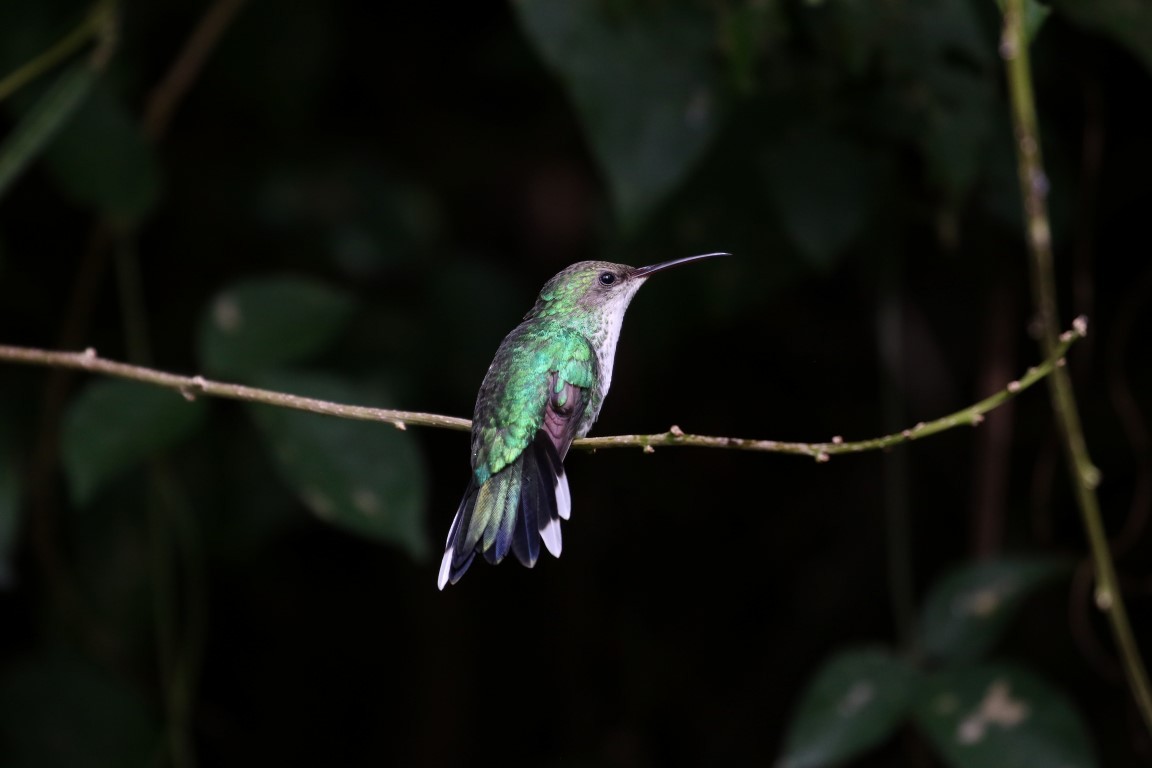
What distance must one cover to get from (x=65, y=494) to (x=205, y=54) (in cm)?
129

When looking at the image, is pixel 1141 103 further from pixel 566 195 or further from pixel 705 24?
pixel 566 195

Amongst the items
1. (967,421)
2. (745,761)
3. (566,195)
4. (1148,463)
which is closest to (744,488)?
(745,761)

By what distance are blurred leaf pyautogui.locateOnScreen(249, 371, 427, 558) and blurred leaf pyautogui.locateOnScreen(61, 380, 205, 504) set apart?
0.17 m

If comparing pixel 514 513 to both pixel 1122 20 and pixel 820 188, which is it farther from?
pixel 1122 20

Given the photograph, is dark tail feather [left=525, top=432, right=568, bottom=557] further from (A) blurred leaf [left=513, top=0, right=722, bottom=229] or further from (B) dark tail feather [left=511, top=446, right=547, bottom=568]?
(A) blurred leaf [left=513, top=0, right=722, bottom=229]

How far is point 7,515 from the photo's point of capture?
2.72 m

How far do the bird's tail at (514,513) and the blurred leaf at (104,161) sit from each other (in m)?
1.42

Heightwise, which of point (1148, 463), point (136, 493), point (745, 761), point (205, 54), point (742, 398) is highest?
point (205, 54)

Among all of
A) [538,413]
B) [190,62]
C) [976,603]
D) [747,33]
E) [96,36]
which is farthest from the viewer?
[190,62]

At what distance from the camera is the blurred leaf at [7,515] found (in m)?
2.66

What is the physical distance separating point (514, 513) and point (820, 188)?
47.7 inches

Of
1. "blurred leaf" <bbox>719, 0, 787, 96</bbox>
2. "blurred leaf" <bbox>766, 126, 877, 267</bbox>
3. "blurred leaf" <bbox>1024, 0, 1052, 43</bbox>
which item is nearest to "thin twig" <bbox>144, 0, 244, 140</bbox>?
"blurred leaf" <bbox>719, 0, 787, 96</bbox>

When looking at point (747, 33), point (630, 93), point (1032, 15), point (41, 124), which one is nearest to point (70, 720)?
point (41, 124)

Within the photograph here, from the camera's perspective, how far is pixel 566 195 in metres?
4.07
